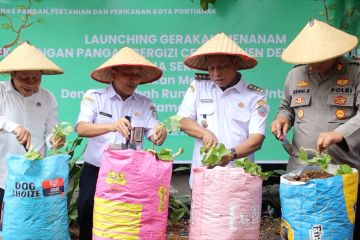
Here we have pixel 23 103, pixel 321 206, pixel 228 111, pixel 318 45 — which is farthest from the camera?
pixel 23 103

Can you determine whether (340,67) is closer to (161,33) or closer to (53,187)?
(53,187)

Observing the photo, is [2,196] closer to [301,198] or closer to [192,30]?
[301,198]

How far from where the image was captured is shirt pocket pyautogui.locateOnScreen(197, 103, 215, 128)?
3316mm

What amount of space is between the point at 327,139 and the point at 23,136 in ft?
5.49

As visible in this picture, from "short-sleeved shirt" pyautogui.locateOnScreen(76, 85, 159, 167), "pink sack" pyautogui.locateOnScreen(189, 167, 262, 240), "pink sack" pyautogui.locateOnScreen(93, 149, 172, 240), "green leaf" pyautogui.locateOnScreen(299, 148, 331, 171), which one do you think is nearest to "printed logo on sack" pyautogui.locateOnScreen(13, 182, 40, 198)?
"pink sack" pyautogui.locateOnScreen(93, 149, 172, 240)

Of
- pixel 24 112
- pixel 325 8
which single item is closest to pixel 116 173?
pixel 24 112

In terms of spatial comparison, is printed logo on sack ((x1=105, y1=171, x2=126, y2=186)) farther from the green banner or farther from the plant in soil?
the green banner

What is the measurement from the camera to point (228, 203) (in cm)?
279

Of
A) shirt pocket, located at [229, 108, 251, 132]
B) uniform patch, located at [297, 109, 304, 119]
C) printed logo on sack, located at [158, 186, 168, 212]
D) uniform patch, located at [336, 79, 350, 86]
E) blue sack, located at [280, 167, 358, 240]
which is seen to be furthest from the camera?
shirt pocket, located at [229, 108, 251, 132]

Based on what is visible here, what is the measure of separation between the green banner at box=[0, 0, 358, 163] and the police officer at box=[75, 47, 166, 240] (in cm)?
142

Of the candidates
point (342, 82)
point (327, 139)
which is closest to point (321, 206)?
point (327, 139)

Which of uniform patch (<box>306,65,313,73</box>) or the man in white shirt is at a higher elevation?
uniform patch (<box>306,65,313,73</box>)

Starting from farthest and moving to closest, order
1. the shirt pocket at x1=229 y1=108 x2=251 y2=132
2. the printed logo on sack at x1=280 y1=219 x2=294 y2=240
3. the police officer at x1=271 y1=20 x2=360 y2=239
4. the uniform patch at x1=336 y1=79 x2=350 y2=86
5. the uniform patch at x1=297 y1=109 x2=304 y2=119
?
the shirt pocket at x1=229 y1=108 x2=251 y2=132 < the uniform patch at x1=297 y1=109 x2=304 y2=119 < the uniform patch at x1=336 y1=79 x2=350 y2=86 < the police officer at x1=271 y1=20 x2=360 y2=239 < the printed logo on sack at x1=280 y1=219 x2=294 y2=240

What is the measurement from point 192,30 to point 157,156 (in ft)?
7.22
